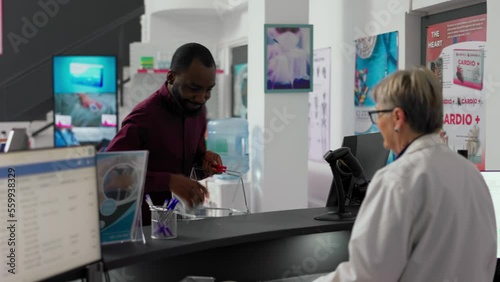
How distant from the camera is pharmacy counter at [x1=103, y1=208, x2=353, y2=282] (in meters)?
1.82

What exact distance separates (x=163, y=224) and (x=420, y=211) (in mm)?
814

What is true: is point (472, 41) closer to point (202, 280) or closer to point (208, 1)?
point (202, 280)

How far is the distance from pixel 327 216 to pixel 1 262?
1.27m

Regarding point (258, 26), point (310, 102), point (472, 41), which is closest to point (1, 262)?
point (472, 41)

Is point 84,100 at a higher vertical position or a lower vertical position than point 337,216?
higher

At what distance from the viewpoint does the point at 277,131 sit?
5316 millimetres

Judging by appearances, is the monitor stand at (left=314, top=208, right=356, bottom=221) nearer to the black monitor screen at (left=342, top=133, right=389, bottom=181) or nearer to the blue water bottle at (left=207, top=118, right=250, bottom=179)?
the black monitor screen at (left=342, top=133, right=389, bottom=181)

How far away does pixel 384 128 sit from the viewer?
1637mm

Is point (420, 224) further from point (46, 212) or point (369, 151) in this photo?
point (369, 151)

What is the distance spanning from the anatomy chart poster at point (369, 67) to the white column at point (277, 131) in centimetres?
50

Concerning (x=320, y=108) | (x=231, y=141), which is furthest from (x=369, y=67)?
(x=231, y=141)

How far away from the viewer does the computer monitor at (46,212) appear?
4.32 ft

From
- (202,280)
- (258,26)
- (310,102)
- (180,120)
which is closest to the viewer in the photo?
Result: (202,280)

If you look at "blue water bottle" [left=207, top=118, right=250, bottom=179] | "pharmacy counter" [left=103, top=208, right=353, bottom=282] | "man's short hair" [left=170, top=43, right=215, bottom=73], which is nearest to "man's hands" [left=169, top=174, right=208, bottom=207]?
"pharmacy counter" [left=103, top=208, right=353, bottom=282]
